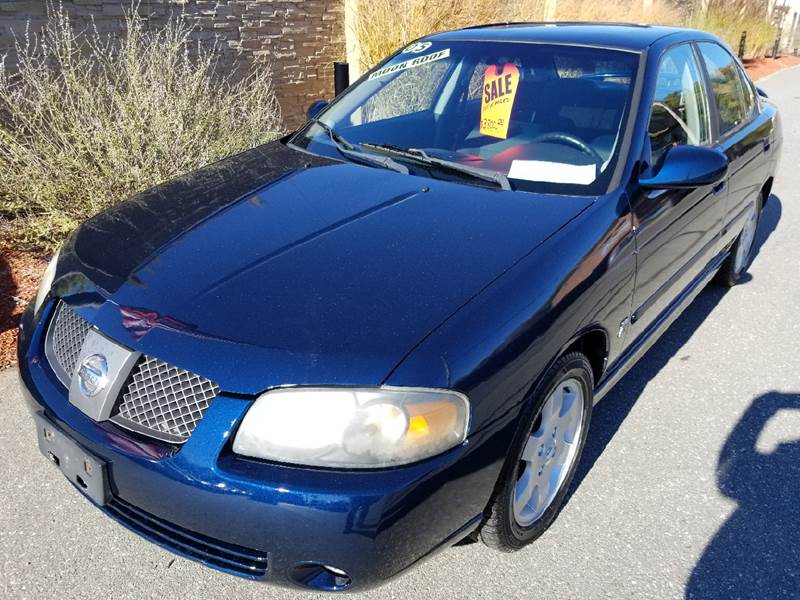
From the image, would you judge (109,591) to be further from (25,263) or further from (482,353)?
(25,263)

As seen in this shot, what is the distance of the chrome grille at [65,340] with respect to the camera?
6.84 feet

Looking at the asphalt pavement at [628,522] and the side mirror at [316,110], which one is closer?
the asphalt pavement at [628,522]

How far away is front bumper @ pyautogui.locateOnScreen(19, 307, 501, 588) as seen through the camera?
1690 mm

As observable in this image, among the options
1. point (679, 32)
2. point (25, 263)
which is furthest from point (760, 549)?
point (25, 263)

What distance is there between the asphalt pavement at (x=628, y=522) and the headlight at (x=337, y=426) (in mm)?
705

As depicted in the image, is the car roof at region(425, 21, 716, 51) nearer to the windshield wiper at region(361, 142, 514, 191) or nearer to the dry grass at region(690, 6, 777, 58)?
the windshield wiper at region(361, 142, 514, 191)

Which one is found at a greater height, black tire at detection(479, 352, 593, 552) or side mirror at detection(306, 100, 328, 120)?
side mirror at detection(306, 100, 328, 120)

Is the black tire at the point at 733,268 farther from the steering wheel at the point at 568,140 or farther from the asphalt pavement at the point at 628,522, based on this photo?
the steering wheel at the point at 568,140

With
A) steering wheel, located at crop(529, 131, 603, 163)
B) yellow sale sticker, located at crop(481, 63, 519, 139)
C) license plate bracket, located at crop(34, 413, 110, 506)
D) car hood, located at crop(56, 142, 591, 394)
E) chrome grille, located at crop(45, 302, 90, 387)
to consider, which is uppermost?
yellow sale sticker, located at crop(481, 63, 519, 139)

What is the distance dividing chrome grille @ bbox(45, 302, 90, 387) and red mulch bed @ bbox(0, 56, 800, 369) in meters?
1.50

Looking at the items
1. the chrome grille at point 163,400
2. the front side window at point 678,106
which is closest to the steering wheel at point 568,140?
the front side window at point 678,106

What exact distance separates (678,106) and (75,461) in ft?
9.72

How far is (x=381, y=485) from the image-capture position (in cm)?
170

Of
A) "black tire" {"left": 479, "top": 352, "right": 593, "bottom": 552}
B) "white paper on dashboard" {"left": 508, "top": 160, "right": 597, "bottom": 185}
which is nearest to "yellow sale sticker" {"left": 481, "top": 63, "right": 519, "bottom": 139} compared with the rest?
"white paper on dashboard" {"left": 508, "top": 160, "right": 597, "bottom": 185}
